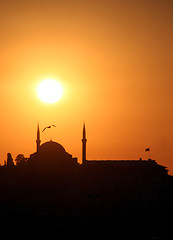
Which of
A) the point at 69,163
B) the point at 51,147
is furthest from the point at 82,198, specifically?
the point at 51,147

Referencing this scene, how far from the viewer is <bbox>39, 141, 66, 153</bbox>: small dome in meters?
136

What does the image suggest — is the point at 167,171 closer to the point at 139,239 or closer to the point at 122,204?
the point at 122,204

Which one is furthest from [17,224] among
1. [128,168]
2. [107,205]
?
[128,168]

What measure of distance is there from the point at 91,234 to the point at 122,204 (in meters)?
29.8

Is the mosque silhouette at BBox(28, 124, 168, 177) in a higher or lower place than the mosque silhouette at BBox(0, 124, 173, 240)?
higher

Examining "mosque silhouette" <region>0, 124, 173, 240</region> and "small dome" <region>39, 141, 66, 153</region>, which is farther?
"small dome" <region>39, 141, 66, 153</region>

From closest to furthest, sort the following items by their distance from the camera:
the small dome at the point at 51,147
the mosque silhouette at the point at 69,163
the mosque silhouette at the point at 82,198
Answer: the mosque silhouette at the point at 82,198 → the mosque silhouette at the point at 69,163 → the small dome at the point at 51,147

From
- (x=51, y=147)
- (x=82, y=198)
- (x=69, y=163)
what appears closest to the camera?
(x=82, y=198)

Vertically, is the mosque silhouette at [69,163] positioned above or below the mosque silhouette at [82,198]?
above

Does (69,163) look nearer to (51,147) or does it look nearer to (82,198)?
(51,147)

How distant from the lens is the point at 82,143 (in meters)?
140

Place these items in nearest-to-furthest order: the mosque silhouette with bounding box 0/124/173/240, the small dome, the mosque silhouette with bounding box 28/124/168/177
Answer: the mosque silhouette with bounding box 0/124/173/240 < the mosque silhouette with bounding box 28/124/168/177 < the small dome

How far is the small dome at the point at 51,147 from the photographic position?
136 m

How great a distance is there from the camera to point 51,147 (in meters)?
136
